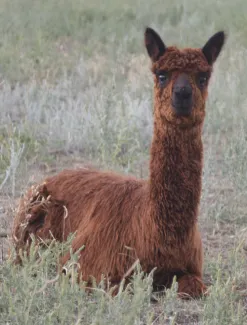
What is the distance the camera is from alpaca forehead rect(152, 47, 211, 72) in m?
5.18

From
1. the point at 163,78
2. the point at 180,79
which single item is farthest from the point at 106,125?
the point at 180,79

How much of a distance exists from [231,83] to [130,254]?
271 inches

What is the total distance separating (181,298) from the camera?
526 cm

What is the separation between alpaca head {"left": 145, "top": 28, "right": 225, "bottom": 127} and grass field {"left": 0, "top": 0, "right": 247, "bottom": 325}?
738 mm

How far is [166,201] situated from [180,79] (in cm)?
71

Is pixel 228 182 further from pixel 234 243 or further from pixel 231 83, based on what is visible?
pixel 231 83

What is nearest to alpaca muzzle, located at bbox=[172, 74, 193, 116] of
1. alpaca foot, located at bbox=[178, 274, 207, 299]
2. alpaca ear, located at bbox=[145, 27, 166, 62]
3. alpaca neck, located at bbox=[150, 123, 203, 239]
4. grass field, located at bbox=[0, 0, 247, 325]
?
alpaca neck, located at bbox=[150, 123, 203, 239]

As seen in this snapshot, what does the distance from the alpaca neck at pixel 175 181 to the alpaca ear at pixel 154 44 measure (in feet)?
1.52

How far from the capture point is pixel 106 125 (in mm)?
8547

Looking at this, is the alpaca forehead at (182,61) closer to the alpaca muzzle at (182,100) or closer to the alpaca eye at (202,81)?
the alpaca eye at (202,81)

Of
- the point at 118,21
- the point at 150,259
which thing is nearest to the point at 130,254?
the point at 150,259

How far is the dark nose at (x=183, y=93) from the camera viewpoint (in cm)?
500

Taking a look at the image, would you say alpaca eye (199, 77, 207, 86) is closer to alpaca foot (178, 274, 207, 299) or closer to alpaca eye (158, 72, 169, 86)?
alpaca eye (158, 72, 169, 86)

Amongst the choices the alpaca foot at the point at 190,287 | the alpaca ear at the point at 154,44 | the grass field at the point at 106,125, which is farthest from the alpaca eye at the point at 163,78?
the alpaca foot at the point at 190,287
